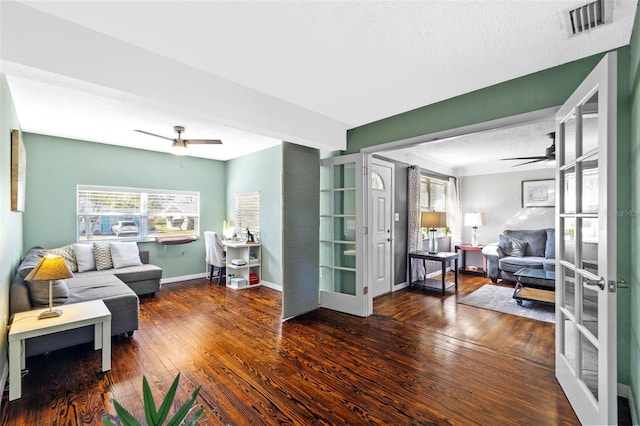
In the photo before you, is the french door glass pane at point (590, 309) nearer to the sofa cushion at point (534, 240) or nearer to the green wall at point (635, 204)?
the green wall at point (635, 204)

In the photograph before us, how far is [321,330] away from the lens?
3.23 m

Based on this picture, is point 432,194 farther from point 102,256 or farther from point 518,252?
point 102,256

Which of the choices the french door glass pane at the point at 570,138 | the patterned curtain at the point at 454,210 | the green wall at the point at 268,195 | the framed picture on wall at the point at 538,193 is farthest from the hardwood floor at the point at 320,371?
the framed picture on wall at the point at 538,193

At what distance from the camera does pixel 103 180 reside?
477 cm

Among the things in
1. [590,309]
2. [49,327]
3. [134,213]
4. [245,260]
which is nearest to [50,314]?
[49,327]

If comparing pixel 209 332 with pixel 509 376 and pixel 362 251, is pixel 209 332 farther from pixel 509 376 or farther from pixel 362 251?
pixel 509 376

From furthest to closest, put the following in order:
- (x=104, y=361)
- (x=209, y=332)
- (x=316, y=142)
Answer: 1. (x=316, y=142)
2. (x=209, y=332)
3. (x=104, y=361)

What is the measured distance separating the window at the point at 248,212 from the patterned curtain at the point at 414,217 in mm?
2851

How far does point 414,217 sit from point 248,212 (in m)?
3.23

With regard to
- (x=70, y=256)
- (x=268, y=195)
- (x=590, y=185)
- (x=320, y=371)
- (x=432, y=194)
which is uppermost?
(x=432, y=194)

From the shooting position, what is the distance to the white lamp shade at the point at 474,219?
6344mm

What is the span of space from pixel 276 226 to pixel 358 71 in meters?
3.19

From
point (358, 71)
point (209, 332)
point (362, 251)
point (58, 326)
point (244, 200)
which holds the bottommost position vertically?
point (209, 332)

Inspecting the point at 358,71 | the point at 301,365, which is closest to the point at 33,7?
the point at 358,71
